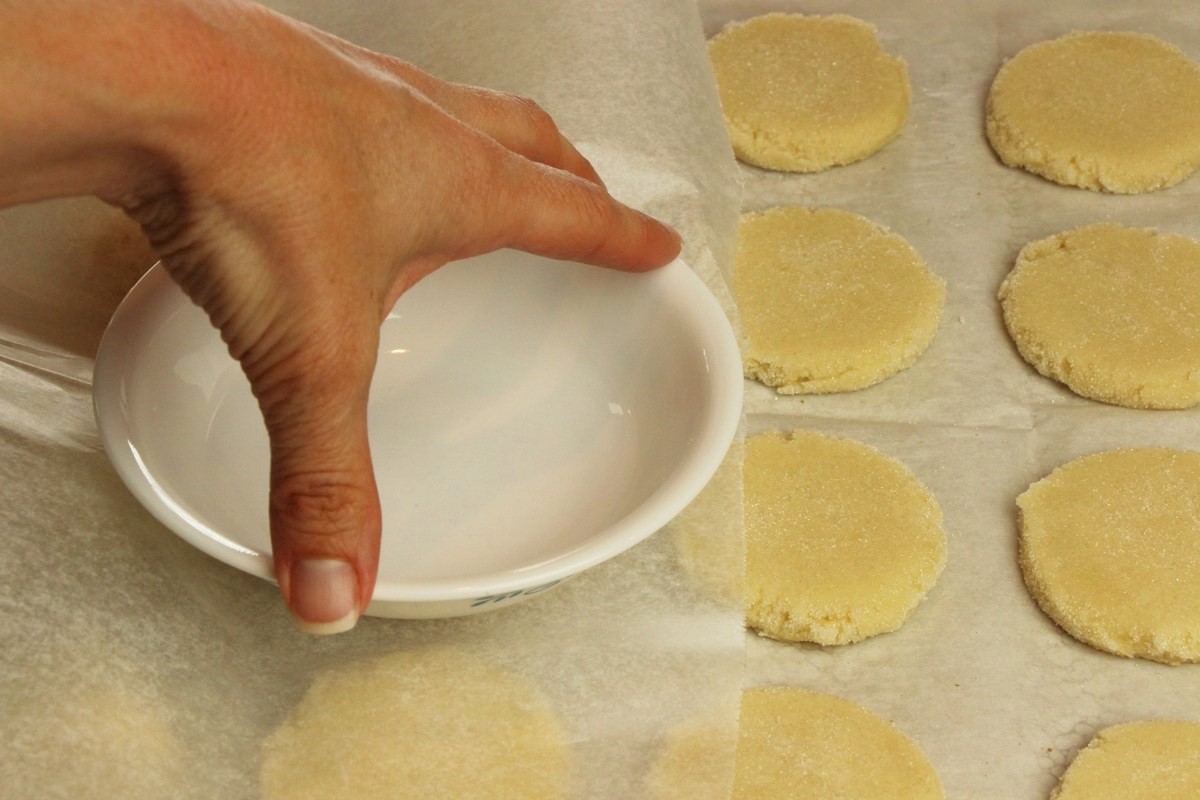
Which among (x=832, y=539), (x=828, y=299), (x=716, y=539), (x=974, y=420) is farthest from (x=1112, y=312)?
(x=716, y=539)

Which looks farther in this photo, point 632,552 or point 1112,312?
point 1112,312

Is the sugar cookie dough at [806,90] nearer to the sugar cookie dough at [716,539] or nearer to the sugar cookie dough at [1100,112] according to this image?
the sugar cookie dough at [1100,112]

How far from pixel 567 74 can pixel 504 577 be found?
97 centimetres

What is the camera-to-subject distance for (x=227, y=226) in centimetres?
75

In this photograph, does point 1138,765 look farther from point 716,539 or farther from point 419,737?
point 419,737

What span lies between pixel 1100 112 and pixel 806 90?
1.54ft

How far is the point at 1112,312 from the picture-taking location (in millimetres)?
1655

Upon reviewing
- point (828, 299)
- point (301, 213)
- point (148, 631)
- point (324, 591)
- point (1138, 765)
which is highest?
point (301, 213)

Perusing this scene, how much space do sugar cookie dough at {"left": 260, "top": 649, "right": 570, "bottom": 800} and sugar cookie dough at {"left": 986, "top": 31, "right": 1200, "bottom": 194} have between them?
49.3 inches

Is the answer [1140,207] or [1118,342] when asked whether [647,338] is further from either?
[1140,207]

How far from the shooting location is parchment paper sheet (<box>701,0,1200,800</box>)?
4.25ft

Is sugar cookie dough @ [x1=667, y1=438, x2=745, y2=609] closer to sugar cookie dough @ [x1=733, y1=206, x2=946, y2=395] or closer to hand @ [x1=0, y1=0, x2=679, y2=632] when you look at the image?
sugar cookie dough @ [x1=733, y1=206, x2=946, y2=395]

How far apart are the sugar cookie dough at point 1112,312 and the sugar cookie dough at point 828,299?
14 cm

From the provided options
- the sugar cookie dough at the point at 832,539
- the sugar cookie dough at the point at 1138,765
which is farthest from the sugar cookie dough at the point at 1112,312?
the sugar cookie dough at the point at 1138,765
